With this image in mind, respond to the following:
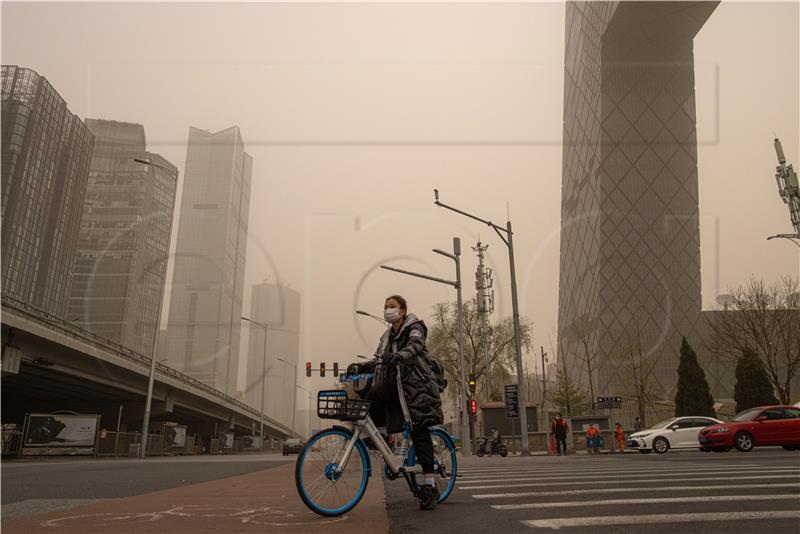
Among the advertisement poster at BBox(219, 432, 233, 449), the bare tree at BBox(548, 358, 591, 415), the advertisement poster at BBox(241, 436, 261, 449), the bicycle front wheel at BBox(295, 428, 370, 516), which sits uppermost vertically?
the bare tree at BBox(548, 358, 591, 415)

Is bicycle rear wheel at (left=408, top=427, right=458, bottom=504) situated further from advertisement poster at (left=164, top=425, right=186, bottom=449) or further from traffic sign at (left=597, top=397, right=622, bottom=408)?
advertisement poster at (left=164, top=425, right=186, bottom=449)

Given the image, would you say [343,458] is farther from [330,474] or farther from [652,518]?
[652,518]

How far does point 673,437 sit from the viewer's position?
74.2 feet

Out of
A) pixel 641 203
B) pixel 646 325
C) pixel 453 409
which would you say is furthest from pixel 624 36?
pixel 453 409

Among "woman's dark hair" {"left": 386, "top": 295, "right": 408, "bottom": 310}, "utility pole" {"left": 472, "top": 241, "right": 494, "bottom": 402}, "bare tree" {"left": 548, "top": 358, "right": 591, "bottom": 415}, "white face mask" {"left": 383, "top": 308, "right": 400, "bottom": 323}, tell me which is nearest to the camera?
"white face mask" {"left": 383, "top": 308, "right": 400, "bottom": 323}

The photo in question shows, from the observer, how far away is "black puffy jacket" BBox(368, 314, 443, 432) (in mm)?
4688

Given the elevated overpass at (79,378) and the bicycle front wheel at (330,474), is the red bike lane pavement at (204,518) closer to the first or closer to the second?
the bicycle front wheel at (330,474)

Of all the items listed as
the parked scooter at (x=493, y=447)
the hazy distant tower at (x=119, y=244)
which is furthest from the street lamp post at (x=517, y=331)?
the hazy distant tower at (x=119, y=244)

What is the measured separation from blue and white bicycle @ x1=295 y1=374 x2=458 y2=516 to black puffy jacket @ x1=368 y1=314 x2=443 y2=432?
0.25 ft

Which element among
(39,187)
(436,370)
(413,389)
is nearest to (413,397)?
(413,389)

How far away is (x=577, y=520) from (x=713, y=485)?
2.97m

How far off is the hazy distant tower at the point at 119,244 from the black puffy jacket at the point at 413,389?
99.2m

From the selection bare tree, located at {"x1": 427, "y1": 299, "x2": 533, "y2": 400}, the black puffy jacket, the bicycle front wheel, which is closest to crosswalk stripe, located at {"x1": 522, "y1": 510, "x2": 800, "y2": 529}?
the black puffy jacket

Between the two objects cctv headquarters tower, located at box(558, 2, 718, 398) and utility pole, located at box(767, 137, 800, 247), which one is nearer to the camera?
utility pole, located at box(767, 137, 800, 247)
